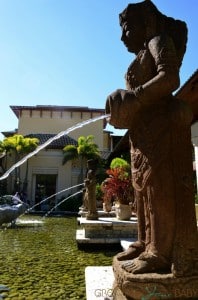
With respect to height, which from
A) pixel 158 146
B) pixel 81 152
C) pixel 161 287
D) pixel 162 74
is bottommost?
pixel 161 287

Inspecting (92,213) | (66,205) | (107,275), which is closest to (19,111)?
(66,205)

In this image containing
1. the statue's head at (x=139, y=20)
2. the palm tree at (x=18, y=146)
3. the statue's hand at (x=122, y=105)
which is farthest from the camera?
the palm tree at (x=18, y=146)

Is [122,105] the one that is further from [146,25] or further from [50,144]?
[50,144]

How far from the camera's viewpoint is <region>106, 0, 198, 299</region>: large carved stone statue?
2188 mm

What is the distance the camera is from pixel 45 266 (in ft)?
17.1

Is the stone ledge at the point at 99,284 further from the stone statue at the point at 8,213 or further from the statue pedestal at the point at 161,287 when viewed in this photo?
the stone statue at the point at 8,213

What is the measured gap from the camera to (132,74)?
2.66m

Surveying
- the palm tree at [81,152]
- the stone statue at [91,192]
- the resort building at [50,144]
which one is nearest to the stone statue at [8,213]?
the stone statue at [91,192]

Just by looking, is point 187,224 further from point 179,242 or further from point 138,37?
point 138,37

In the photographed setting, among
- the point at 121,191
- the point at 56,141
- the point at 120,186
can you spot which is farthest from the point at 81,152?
the point at 121,191

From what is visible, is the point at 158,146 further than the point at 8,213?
No

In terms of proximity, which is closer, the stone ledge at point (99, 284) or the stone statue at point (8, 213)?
the stone ledge at point (99, 284)

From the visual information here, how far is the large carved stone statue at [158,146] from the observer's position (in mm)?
2188

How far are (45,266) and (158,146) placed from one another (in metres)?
3.83
